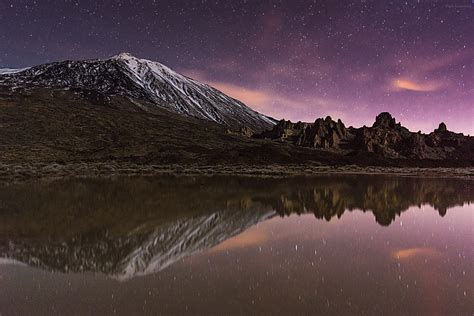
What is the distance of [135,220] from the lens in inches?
774

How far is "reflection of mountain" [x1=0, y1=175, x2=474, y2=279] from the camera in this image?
1255 centimetres

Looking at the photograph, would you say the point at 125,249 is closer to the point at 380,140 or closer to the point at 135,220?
the point at 135,220

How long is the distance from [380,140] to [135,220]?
A: 13387 centimetres

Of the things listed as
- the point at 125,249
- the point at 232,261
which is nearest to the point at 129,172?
the point at 125,249

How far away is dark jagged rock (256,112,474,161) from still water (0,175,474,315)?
11448 centimetres

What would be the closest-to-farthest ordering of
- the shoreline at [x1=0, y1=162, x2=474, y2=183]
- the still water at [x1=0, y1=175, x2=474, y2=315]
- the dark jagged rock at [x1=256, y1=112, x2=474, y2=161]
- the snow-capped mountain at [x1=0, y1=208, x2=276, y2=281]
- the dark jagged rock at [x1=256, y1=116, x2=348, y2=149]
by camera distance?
1. the still water at [x1=0, y1=175, x2=474, y2=315]
2. the snow-capped mountain at [x1=0, y1=208, x2=276, y2=281]
3. the shoreline at [x1=0, y1=162, x2=474, y2=183]
4. the dark jagged rock at [x1=256, y1=112, x2=474, y2=161]
5. the dark jagged rock at [x1=256, y1=116, x2=348, y2=149]

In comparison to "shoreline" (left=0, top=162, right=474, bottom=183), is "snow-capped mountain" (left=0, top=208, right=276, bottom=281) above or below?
above

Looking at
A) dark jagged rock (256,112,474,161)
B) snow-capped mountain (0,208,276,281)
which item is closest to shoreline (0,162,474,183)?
snow-capped mountain (0,208,276,281)

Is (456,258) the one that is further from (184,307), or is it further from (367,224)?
(184,307)

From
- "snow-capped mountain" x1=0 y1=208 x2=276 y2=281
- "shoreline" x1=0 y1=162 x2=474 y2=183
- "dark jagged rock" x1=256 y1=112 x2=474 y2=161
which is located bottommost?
"shoreline" x1=0 y1=162 x2=474 y2=183

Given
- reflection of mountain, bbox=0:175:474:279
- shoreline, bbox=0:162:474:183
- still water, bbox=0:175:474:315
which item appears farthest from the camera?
shoreline, bbox=0:162:474:183

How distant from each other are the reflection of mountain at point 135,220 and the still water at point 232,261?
74 mm

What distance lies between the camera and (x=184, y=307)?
8.45 meters

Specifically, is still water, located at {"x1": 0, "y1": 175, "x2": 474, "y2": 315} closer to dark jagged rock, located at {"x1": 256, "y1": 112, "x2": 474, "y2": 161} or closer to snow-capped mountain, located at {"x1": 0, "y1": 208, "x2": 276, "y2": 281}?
snow-capped mountain, located at {"x1": 0, "y1": 208, "x2": 276, "y2": 281}
